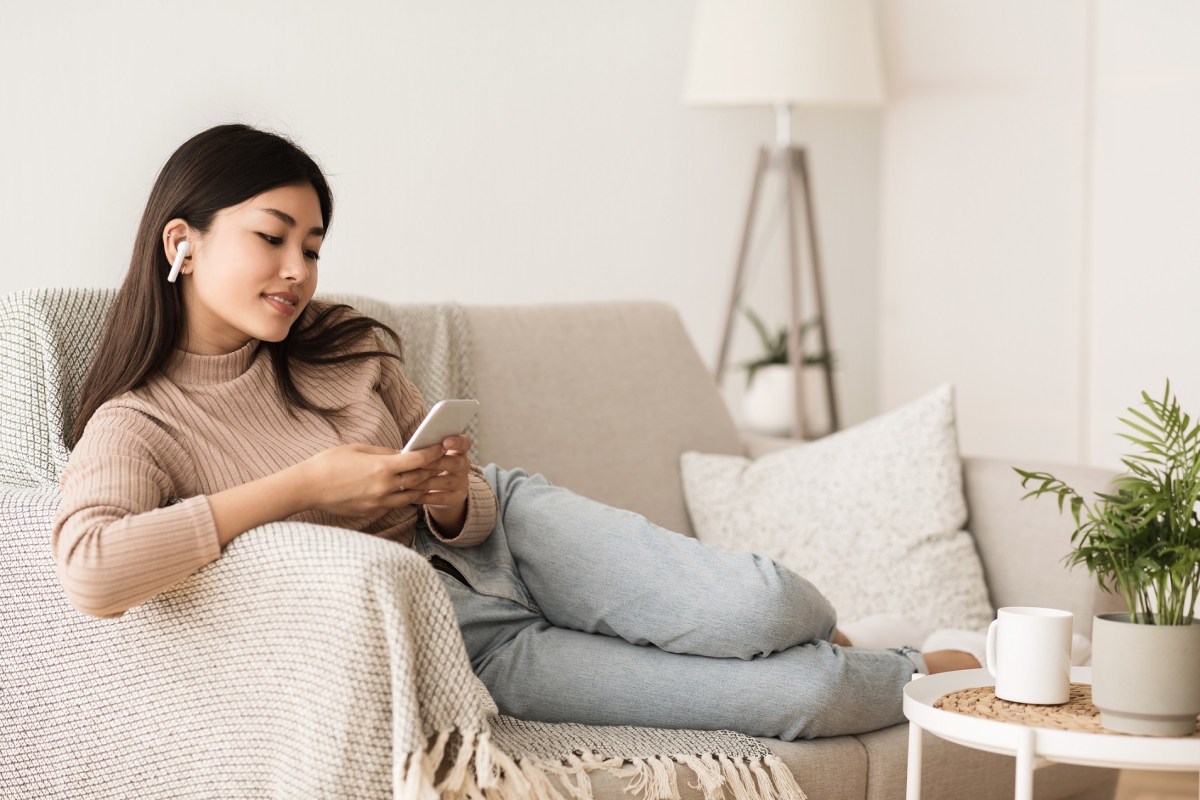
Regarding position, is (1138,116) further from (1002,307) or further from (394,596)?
(394,596)

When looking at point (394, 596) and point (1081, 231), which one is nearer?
point (394, 596)

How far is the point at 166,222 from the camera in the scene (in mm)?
1586

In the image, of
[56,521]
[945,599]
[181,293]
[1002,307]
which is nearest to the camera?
[56,521]

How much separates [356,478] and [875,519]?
1.03m

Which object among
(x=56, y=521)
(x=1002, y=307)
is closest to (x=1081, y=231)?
(x=1002, y=307)

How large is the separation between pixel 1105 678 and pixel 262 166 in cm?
109

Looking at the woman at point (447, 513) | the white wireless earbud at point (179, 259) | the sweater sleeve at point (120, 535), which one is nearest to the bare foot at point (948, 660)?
the woman at point (447, 513)

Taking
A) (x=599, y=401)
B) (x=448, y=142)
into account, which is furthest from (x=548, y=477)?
(x=448, y=142)

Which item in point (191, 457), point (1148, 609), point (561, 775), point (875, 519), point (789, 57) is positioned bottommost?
point (561, 775)

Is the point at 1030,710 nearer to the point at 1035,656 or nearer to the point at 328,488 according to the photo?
the point at 1035,656

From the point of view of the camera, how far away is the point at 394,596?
1.23m

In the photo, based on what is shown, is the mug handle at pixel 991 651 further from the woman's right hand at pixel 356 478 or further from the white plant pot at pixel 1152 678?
the woman's right hand at pixel 356 478

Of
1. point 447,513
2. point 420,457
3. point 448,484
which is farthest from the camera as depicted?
point 447,513

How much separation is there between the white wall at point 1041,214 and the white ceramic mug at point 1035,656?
6.57ft
